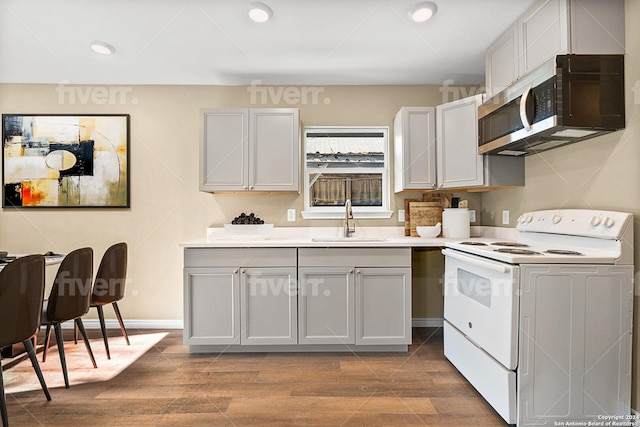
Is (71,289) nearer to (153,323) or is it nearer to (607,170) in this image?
(153,323)

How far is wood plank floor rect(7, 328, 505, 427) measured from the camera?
5.97 feet

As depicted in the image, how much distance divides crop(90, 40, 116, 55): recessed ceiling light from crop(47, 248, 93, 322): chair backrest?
1.53 metres

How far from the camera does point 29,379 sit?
225 centimetres

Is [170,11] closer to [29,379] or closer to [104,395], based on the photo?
[104,395]

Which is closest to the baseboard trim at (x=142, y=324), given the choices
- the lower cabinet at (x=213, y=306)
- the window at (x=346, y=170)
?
the lower cabinet at (x=213, y=306)

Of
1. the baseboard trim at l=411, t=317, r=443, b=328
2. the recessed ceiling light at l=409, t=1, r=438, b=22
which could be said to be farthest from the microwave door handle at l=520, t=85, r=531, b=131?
the baseboard trim at l=411, t=317, r=443, b=328

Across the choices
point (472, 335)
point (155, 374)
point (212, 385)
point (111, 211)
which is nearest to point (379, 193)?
point (472, 335)

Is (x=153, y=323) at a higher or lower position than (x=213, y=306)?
lower

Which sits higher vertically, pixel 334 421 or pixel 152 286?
pixel 152 286

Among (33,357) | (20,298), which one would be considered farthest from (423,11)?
(33,357)

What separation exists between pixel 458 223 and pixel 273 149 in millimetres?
1739

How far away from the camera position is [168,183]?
328cm

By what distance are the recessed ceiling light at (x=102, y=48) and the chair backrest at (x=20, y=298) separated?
1.67 meters

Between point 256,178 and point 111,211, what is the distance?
151 cm
